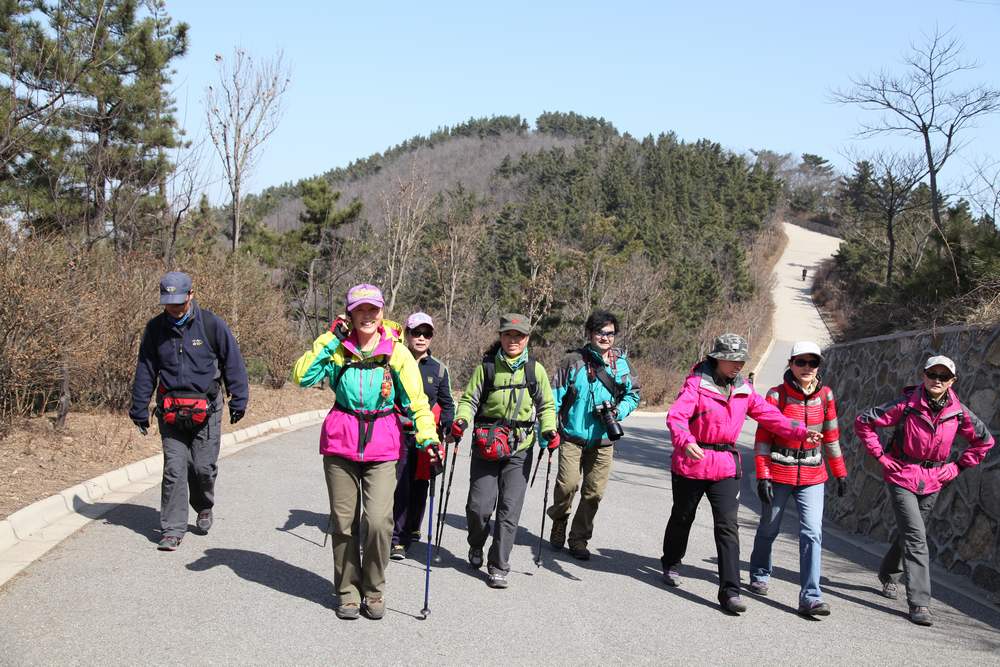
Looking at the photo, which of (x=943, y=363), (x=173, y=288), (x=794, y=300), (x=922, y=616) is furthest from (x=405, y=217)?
(x=794, y=300)

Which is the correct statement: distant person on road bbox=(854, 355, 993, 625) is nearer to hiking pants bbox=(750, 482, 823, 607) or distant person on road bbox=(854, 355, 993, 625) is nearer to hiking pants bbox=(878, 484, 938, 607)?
hiking pants bbox=(878, 484, 938, 607)

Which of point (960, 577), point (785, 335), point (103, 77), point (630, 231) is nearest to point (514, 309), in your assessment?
point (630, 231)

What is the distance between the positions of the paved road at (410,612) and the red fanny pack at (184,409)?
2.94ft

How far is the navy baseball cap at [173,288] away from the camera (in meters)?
6.25

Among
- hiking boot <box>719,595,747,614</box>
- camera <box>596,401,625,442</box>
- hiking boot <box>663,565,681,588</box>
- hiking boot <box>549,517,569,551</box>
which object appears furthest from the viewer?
hiking boot <box>549,517,569,551</box>

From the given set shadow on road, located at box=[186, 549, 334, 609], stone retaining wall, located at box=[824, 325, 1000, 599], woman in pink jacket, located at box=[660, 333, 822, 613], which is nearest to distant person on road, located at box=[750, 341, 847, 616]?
woman in pink jacket, located at box=[660, 333, 822, 613]

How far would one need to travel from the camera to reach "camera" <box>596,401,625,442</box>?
21.6ft

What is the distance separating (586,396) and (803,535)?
1.82 metres

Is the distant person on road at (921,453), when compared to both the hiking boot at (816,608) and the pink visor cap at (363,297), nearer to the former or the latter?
the hiking boot at (816,608)

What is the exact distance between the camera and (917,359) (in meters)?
9.76

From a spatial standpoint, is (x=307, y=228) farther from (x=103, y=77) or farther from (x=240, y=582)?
(x=240, y=582)

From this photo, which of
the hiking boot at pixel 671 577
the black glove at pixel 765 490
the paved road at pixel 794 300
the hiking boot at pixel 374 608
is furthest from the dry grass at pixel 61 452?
the paved road at pixel 794 300

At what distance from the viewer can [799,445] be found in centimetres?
606

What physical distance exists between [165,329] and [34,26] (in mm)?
9092
